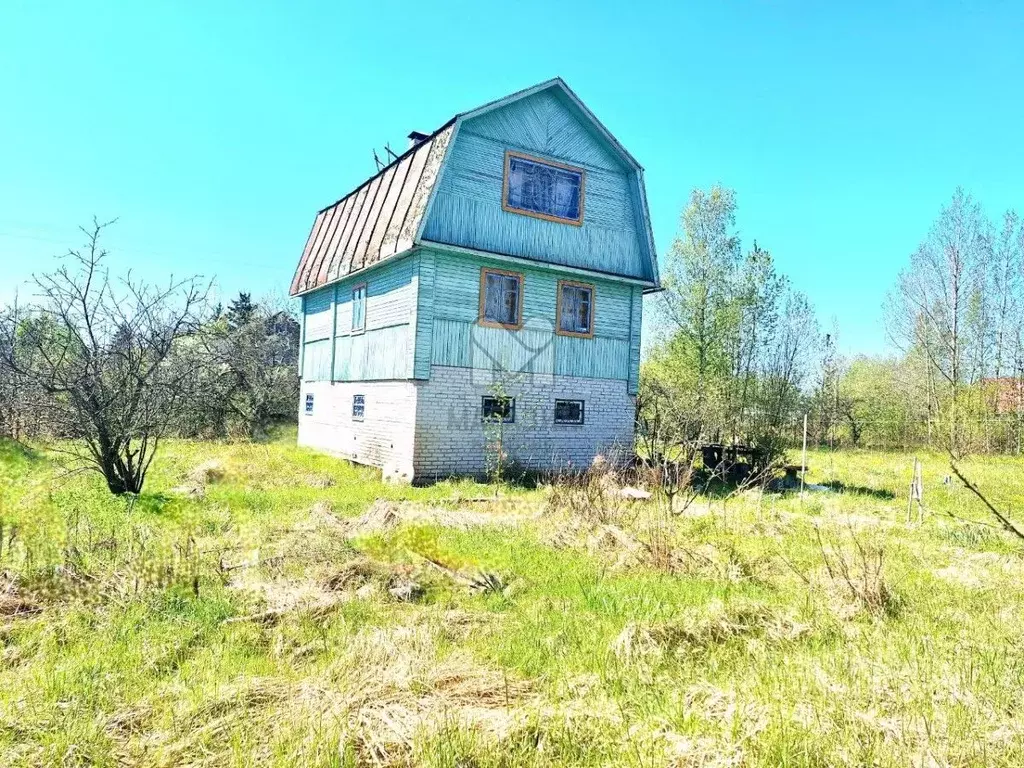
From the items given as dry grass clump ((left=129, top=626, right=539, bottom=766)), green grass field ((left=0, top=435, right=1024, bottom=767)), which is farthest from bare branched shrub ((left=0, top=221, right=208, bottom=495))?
dry grass clump ((left=129, top=626, right=539, bottom=766))

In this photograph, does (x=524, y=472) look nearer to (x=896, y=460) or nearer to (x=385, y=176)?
(x=385, y=176)

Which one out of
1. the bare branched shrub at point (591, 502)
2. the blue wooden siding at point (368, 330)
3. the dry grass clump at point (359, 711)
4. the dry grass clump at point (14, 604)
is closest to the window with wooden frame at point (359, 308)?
the blue wooden siding at point (368, 330)

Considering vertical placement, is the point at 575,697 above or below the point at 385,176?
below

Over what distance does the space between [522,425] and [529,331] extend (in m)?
2.26

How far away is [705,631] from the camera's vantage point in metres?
4.45

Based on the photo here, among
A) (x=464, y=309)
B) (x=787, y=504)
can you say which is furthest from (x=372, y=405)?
(x=787, y=504)

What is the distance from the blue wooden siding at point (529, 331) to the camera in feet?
44.0

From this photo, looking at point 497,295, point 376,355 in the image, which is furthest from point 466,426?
point 497,295

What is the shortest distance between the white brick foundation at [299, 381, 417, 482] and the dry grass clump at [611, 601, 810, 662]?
8.95m

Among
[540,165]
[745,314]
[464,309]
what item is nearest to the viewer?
[464,309]

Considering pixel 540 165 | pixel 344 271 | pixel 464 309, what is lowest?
pixel 464 309

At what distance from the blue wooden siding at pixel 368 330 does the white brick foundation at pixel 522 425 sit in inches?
44.8

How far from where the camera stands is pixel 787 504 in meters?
11.6

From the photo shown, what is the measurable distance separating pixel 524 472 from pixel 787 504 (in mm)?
5589
